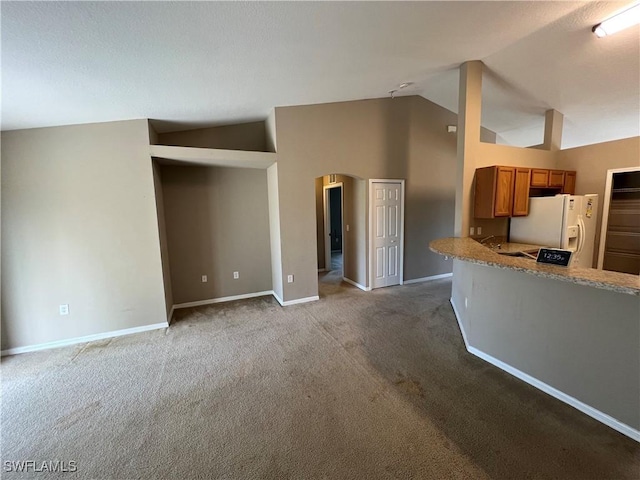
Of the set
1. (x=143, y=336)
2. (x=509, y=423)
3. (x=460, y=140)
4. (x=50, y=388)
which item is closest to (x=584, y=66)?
(x=460, y=140)

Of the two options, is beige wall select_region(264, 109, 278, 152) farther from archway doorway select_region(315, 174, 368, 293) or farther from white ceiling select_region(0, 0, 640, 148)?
archway doorway select_region(315, 174, 368, 293)

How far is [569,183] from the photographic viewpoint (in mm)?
4145

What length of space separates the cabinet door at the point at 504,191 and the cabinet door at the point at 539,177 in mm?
480

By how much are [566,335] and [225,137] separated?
4.69 metres

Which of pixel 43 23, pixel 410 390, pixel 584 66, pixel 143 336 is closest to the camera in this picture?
pixel 43 23

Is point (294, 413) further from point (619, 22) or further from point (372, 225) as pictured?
point (619, 22)

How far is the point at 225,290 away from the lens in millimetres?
4566

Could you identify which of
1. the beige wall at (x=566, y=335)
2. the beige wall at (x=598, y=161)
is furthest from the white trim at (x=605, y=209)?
the beige wall at (x=566, y=335)

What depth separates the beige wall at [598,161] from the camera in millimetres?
3744

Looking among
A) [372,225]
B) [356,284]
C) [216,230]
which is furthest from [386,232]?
[216,230]

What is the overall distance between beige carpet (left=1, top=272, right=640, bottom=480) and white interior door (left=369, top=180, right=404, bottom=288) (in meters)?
1.75

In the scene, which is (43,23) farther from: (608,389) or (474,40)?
(608,389)

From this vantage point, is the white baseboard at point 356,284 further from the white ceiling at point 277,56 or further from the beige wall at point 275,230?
the white ceiling at point 277,56

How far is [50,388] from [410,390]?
3.19 m
